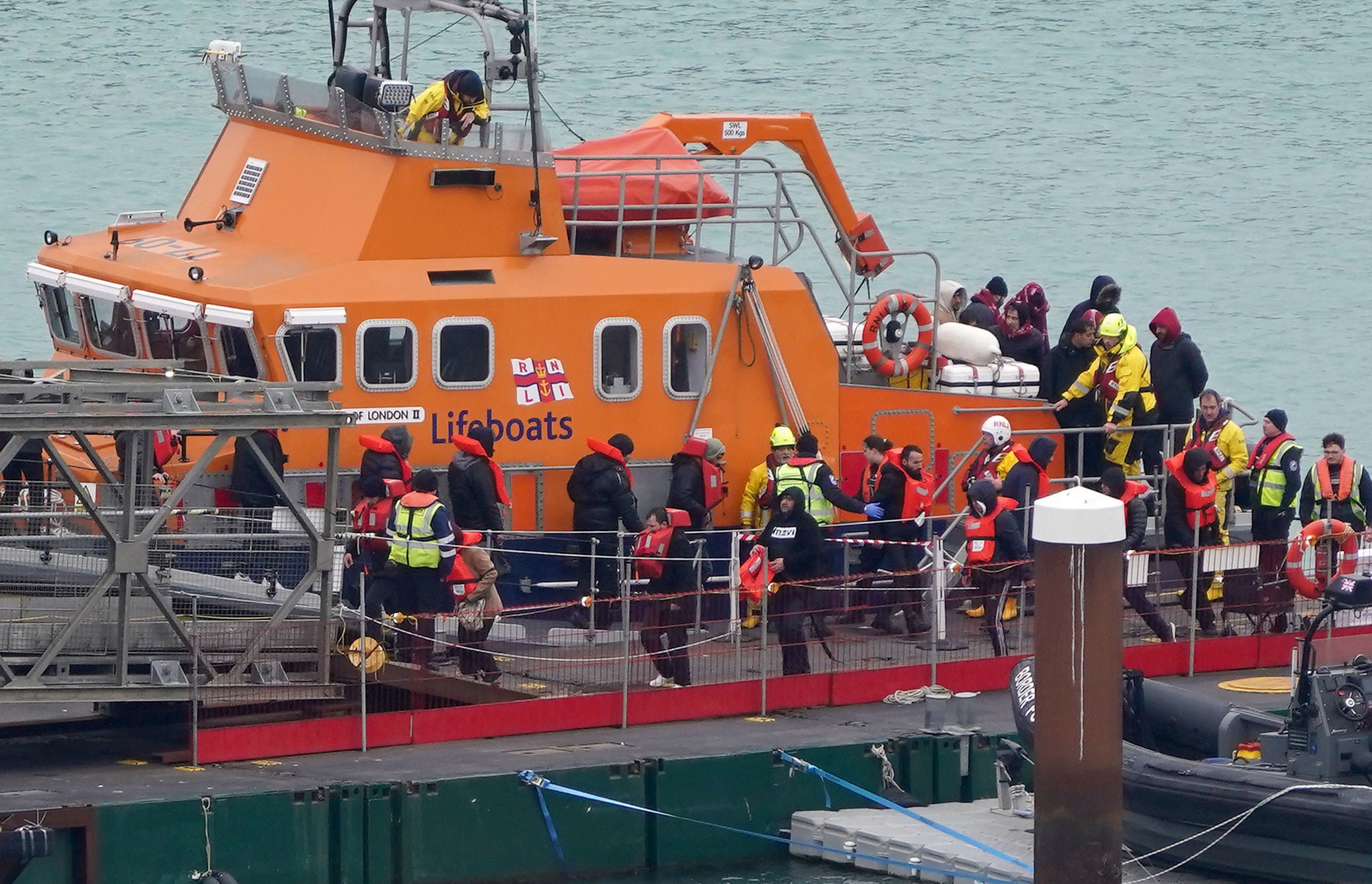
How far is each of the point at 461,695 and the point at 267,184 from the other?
3457 mm

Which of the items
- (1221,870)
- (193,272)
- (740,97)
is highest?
(740,97)

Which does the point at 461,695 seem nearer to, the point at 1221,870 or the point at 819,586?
the point at 819,586

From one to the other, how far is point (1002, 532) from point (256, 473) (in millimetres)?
4315

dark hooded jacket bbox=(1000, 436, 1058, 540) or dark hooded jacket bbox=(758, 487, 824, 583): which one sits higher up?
dark hooded jacket bbox=(1000, 436, 1058, 540)

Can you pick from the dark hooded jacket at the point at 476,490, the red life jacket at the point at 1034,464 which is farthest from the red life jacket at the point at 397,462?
the red life jacket at the point at 1034,464

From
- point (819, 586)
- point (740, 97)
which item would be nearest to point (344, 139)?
point (819, 586)

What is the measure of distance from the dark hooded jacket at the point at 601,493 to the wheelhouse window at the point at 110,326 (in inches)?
107

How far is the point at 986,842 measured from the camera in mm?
11617

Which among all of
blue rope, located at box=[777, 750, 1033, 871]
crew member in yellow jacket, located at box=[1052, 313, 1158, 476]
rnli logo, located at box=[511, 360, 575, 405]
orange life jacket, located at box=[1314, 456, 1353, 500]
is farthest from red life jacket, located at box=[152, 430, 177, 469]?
orange life jacket, located at box=[1314, 456, 1353, 500]

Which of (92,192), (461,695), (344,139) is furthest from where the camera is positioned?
(92,192)

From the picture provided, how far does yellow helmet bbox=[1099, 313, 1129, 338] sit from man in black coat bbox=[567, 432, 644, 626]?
11.3ft

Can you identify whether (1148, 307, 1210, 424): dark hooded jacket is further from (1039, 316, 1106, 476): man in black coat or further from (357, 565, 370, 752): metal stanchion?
(357, 565, 370, 752): metal stanchion

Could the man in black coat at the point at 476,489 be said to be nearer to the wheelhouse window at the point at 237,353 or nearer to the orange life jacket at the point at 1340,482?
the wheelhouse window at the point at 237,353

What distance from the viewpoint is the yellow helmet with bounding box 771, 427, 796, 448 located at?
1376cm
